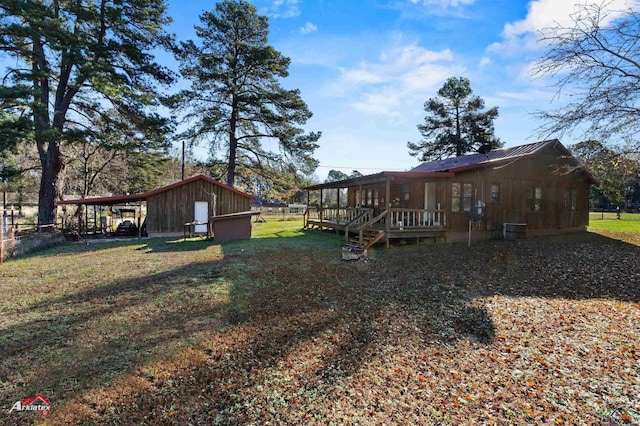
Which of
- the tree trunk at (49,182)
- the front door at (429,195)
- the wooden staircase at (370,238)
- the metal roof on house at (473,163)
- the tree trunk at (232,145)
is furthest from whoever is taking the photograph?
the tree trunk at (232,145)

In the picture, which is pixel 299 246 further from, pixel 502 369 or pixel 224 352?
pixel 502 369

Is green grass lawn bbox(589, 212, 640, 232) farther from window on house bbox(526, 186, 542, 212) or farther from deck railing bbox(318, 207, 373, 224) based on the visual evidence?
deck railing bbox(318, 207, 373, 224)

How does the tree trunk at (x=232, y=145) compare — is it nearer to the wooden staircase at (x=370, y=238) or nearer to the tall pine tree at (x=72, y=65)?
the tall pine tree at (x=72, y=65)

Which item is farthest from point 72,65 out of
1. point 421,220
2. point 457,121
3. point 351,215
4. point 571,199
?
point 457,121

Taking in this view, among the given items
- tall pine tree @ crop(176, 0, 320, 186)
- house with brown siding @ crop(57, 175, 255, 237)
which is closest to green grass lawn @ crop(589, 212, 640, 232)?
tall pine tree @ crop(176, 0, 320, 186)

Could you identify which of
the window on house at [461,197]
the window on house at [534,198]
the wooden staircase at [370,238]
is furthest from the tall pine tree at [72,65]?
the window on house at [534,198]

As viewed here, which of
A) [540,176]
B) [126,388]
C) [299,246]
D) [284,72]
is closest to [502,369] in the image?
[126,388]

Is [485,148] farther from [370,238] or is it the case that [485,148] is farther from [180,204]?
[180,204]

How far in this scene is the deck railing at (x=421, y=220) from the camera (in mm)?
11750

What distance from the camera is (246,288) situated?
22.5 ft

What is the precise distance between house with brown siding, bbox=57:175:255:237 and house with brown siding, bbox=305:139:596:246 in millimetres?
6290

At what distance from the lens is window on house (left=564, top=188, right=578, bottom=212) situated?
51.8 feet

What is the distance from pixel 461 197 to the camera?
42.2ft

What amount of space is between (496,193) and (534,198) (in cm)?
255
